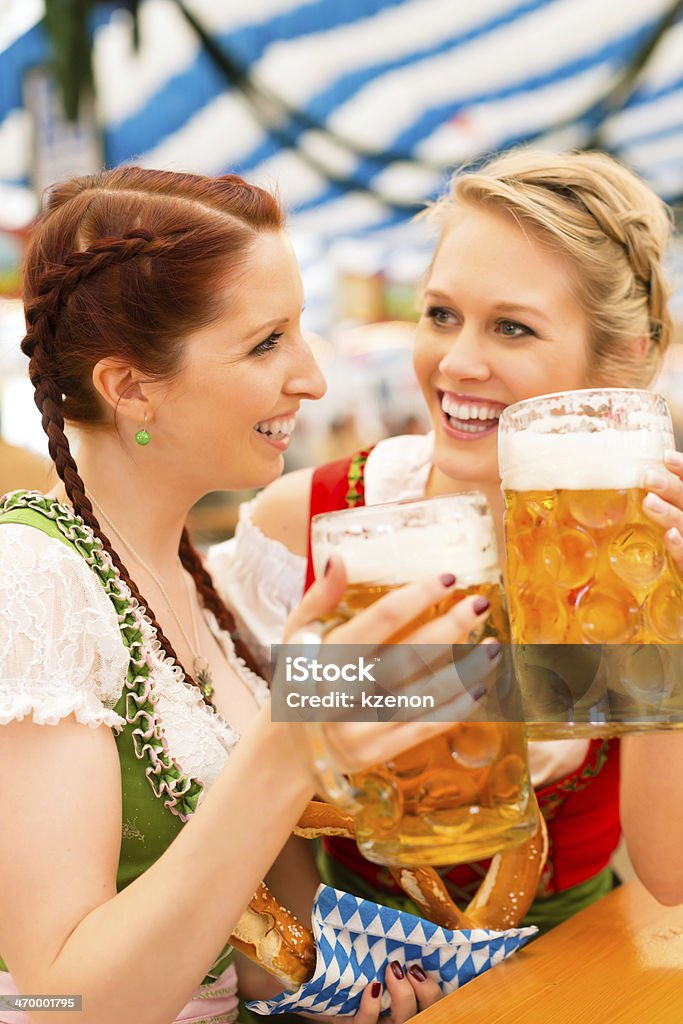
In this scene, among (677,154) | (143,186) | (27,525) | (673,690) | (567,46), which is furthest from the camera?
(677,154)

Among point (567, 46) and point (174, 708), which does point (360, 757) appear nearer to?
point (174, 708)

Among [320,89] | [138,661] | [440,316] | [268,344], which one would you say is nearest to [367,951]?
[138,661]

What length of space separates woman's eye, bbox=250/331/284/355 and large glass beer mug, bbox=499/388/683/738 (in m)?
0.51

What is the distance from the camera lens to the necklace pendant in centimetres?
129

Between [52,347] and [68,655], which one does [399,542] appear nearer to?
[68,655]

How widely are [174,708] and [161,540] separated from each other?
0.27 metres

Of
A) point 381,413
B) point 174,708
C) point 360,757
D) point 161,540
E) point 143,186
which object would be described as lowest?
point 381,413

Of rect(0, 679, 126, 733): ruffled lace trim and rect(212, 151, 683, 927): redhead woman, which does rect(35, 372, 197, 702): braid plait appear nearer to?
rect(0, 679, 126, 733): ruffled lace trim

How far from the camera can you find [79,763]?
967 millimetres

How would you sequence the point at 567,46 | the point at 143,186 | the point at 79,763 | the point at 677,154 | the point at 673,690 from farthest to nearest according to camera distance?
the point at 677,154 → the point at 567,46 → the point at 143,186 → the point at 79,763 → the point at 673,690

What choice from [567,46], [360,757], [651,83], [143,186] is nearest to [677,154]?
[651,83]

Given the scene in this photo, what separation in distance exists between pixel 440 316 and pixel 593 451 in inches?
35.7

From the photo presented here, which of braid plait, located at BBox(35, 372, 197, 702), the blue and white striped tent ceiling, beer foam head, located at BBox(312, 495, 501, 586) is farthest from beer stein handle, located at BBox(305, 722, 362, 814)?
the blue and white striped tent ceiling

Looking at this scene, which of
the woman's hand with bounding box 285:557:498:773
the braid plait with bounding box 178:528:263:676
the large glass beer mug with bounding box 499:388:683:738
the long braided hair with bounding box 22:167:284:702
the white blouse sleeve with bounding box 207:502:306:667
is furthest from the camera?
the white blouse sleeve with bounding box 207:502:306:667
